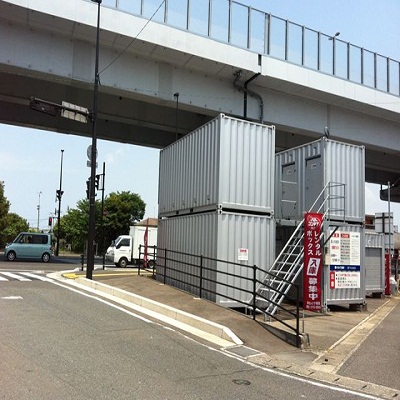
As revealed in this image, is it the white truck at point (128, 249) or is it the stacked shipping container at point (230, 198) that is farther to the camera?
the white truck at point (128, 249)

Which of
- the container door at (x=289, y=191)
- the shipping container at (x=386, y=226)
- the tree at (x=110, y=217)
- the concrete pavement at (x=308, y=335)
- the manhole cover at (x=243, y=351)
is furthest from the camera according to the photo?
the tree at (x=110, y=217)

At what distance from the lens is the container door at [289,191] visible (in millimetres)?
15105

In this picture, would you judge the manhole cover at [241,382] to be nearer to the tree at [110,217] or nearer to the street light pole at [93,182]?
the street light pole at [93,182]

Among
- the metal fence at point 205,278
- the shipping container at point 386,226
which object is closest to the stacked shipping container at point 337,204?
the metal fence at point 205,278

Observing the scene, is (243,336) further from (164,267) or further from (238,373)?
(164,267)

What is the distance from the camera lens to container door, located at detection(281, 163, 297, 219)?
595 inches

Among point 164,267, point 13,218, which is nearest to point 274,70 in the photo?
point 164,267

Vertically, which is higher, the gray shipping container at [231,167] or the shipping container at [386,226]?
the gray shipping container at [231,167]

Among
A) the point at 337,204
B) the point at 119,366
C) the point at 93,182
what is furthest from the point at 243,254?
the point at 93,182

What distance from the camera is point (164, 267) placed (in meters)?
14.3

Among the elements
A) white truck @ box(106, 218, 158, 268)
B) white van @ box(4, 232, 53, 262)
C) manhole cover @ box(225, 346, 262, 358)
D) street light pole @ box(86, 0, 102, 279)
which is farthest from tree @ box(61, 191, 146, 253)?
manhole cover @ box(225, 346, 262, 358)

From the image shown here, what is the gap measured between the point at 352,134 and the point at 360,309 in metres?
12.6

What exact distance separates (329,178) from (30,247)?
895 inches

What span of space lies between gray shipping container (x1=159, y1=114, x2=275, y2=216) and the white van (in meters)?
19.7
